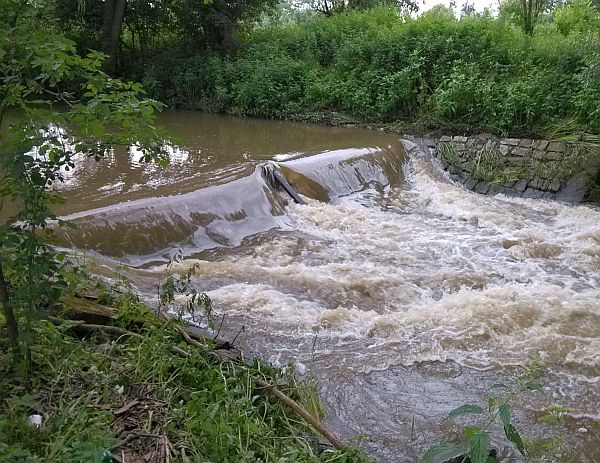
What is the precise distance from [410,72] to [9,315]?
11.4 meters

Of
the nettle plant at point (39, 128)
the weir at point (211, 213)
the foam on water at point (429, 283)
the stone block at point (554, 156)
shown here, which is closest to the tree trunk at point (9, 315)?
the nettle plant at point (39, 128)

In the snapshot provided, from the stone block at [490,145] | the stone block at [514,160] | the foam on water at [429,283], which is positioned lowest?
the foam on water at [429,283]

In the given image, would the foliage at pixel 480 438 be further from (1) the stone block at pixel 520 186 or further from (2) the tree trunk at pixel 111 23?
(2) the tree trunk at pixel 111 23

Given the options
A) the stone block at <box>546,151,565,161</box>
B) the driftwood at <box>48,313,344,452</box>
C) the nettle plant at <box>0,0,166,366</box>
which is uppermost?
the nettle plant at <box>0,0,166,366</box>

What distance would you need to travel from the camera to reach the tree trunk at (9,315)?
2.45 metres

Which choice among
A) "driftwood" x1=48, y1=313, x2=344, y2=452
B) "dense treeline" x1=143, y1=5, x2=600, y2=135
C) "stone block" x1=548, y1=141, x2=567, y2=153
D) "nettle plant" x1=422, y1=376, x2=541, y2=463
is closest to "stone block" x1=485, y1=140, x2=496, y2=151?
"dense treeline" x1=143, y1=5, x2=600, y2=135

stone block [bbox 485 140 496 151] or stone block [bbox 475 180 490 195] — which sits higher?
stone block [bbox 485 140 496 151]

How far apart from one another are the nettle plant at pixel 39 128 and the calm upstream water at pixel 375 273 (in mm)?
1952

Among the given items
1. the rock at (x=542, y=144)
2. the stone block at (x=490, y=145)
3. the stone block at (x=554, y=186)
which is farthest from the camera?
the stone block at (x=490, y=145)

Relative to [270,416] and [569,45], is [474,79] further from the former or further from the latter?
[270,416]

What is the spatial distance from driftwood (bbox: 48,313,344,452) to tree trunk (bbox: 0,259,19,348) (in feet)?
0.94

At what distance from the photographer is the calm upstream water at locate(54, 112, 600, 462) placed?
3.86 meters

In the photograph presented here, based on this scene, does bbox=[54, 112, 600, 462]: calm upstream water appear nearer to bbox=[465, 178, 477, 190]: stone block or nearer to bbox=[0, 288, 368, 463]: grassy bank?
bbox=[465, 178, 477, 190]: stone block

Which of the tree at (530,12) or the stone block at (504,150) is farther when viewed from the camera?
the tree at (530,12)
